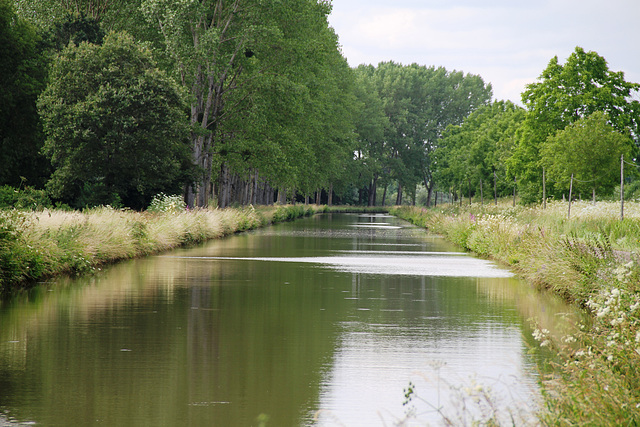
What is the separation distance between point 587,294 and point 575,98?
41908 mm

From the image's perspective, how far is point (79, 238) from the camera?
71.6 feet

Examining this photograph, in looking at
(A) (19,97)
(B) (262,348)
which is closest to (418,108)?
(A) (19,97)

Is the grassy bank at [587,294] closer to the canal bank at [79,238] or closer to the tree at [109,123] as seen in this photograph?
the canal bank at [79,238]

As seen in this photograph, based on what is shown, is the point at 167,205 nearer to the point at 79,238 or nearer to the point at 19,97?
the point at 79,238

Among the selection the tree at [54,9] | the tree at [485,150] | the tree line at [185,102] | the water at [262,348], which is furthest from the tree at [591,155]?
the tree at [54,9]

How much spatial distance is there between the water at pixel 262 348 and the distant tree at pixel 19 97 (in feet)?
106

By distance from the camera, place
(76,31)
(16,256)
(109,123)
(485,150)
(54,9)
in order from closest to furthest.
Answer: (16,256), (109,123), (76,31), (54,9), (485,150)

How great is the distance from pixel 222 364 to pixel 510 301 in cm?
803

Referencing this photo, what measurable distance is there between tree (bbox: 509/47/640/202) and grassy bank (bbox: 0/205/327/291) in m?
26.3

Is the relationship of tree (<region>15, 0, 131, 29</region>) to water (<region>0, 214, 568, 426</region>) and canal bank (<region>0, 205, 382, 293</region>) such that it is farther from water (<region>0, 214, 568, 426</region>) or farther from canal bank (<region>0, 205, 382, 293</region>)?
water (<region>0, 214, 568, 426</region>)

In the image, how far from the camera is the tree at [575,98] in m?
54.4

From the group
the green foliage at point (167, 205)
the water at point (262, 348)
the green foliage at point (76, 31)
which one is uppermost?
the green foliage at point (76, 31)

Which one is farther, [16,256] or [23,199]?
[23,199]

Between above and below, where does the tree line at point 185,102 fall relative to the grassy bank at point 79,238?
above
